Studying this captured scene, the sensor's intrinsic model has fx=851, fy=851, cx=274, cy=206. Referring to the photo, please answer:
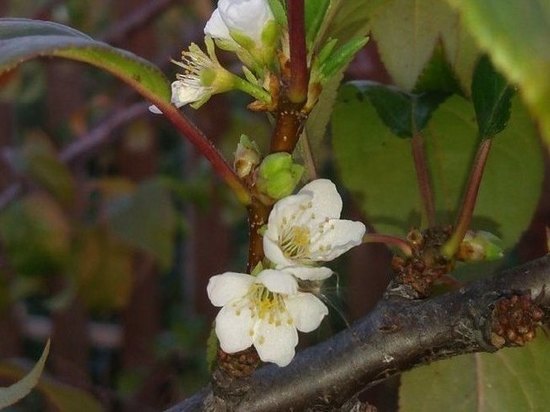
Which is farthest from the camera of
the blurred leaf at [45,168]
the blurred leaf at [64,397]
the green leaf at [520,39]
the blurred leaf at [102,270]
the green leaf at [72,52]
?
the blurred leaf at [102,270]

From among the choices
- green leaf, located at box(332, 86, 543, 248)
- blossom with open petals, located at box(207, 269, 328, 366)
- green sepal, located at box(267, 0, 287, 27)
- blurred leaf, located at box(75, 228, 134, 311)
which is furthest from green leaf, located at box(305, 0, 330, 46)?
blurred leaf, located at box(75, 228, 134, 311)

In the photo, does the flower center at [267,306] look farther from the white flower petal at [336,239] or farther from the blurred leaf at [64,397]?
the blurred leaf at [64,397]

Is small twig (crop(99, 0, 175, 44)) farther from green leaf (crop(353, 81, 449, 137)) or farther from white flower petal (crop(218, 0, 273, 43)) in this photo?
white flower petal (crop(218, 0, 273, 43))

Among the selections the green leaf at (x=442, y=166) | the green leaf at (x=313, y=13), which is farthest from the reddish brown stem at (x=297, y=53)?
the green leaf at (x=442, y=166)

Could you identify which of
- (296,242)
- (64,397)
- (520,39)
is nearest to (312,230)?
(296,242)

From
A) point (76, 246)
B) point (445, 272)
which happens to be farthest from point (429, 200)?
point (76, 246)

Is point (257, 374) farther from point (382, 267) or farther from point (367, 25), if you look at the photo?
point (382, 267)
